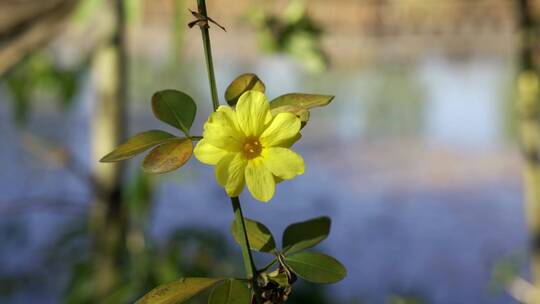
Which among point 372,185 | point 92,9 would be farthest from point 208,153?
point 372,185

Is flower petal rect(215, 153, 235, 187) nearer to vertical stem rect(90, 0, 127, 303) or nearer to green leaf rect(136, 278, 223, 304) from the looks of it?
green leaf rect(136, 278, 223, 304)

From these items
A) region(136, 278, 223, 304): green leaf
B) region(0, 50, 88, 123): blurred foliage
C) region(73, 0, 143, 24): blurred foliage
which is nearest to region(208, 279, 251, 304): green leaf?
region(136, 278, 223, 304): green leaf

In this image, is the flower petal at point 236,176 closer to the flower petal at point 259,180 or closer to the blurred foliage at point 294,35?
the flower petal at point 259,180

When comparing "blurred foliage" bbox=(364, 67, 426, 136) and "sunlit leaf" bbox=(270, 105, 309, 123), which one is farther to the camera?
"blurred foliage" bbox=(364, 67, 426, 136)

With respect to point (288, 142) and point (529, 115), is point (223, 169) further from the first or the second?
point (529, 115)

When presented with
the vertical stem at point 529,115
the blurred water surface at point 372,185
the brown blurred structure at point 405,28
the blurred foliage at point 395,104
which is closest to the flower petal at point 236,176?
the vertical stem at point 529,115

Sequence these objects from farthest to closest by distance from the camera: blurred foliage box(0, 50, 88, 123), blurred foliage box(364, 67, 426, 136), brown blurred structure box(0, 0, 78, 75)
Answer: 1. blurred foliage box(364, 67, 426, 136)
2. blurred foliage box(0, 50, 88, 123)
3. brown blurred structure box(0, 0, 78, 75)

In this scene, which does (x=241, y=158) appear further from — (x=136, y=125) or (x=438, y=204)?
(x=136, y=125)

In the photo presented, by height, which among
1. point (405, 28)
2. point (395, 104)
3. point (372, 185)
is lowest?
point (372, 185)
